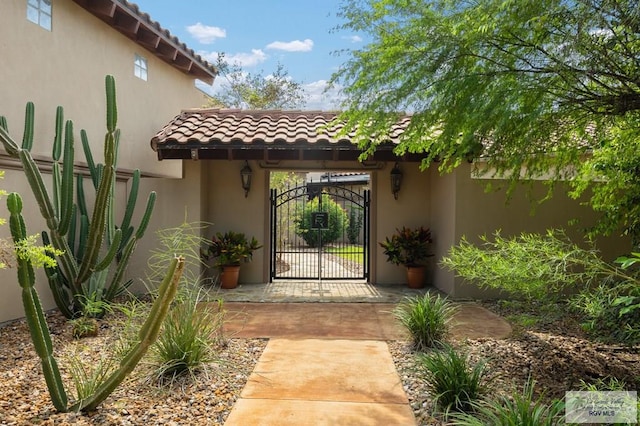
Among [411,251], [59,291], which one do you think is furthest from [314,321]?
[59,291]

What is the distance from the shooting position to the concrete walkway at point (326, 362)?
12.4 feet

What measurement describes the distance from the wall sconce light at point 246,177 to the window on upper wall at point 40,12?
464 centimetres

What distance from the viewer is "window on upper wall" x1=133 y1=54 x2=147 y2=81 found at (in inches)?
375

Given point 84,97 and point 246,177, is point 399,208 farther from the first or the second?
point 84,97

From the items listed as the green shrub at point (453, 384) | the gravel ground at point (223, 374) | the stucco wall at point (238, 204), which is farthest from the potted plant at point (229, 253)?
the green shrub at point (453, 384)

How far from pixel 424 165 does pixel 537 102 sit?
2.02 m

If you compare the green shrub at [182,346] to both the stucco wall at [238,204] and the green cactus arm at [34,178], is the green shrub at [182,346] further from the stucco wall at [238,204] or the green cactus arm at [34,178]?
the stucco wall at [238,204]

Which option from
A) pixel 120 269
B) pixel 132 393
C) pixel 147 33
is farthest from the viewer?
pixel 147 33

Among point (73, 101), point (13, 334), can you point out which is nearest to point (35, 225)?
point (13, 334)

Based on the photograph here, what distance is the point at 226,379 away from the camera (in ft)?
14.6

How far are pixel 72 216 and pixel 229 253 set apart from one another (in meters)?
3.80

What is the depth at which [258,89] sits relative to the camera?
21.1 m

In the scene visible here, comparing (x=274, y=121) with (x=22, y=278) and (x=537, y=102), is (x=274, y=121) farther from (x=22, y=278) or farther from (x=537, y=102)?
(x=22, y=278)

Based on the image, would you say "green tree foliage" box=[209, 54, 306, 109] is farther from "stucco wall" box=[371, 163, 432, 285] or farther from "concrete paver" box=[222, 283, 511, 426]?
"concrete paver" box=[222, 283, 511, 426]
